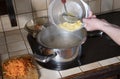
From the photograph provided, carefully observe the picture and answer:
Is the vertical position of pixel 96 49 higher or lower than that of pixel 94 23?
lower

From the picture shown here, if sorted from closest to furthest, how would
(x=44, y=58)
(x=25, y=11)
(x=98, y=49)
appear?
1. (x=44, y=58)
2. (x=98, y=49)
3. (x=25, y=11)

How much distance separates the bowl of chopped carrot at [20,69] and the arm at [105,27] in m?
0.30

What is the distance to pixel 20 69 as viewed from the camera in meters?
0.88

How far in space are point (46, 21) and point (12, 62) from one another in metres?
0.40

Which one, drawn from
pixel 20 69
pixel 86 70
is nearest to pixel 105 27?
pixel 86 70

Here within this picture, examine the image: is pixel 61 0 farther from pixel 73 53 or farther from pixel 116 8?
pixel 116 8

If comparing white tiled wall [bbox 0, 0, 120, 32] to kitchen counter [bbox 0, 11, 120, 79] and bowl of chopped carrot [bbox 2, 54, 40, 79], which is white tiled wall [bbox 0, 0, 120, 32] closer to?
kitchen counter [bbox 0, 11, 120, 79]

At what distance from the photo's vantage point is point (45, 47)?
918 millimetres

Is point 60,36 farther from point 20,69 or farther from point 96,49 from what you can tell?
point 20,69

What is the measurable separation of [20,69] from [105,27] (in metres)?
0.39

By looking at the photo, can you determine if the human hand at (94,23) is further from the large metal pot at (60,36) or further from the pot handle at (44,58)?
the pot handle at (44,58)

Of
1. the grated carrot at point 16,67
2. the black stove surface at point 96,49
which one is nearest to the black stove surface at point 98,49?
the black stove surface at point 96,49

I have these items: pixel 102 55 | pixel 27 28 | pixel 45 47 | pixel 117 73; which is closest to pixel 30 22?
pixel 27 28

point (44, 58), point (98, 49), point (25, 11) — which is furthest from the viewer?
point (25, 11)
